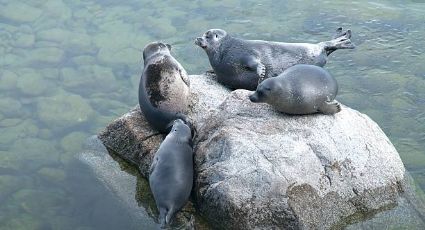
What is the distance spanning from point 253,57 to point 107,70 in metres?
2.49

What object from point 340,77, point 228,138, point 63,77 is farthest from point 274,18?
point 228,138

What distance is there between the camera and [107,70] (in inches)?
336

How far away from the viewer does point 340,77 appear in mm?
8250

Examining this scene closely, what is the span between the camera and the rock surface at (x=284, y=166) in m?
5.09

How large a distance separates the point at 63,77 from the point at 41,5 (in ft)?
7.75

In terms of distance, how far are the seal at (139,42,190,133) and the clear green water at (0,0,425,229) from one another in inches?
33.4

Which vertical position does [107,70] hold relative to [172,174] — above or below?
below

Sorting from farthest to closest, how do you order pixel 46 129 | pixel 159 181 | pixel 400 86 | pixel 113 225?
pixel 400 86 → pixel 46 129 → pixel 113 225 → pixel 159 181

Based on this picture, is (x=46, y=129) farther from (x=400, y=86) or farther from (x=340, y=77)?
(x=400, y=86)

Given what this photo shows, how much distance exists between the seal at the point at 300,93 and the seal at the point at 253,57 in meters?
0.80

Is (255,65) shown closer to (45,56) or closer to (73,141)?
(73,141)

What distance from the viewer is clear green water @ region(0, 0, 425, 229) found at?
6348 millimetres

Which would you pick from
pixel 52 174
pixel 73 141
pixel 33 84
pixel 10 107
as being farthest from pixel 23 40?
pixel 52 174

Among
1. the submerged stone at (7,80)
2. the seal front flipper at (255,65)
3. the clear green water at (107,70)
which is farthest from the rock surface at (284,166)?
the submerged stone at (7,80)
